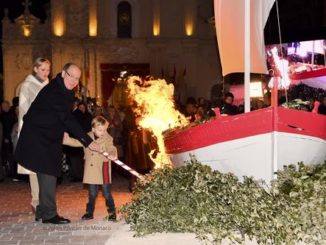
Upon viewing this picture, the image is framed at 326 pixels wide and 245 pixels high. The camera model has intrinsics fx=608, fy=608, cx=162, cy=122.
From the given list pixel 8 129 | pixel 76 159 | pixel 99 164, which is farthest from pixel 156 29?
pixel 99 164

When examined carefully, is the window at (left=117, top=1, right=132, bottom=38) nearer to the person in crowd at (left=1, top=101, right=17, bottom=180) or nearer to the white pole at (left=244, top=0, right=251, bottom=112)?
the person in crowd at (left=1, top=101, right=17, bottom=180)

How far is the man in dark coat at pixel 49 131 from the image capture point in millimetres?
8508

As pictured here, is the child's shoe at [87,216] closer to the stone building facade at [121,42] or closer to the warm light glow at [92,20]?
the stone building facade at [121,42]

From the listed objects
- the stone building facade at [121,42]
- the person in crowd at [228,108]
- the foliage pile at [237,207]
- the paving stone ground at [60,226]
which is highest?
the stone building facade at [121,42]

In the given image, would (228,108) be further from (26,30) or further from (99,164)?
(26,30)

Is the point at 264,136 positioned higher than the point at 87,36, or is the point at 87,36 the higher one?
the point at 87,36

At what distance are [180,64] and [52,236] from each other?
26342mm

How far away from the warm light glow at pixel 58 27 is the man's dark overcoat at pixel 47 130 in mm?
26070

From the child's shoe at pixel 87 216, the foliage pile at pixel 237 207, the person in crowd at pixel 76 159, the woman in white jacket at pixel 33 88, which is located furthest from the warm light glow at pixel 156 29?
the foliage pile at pixel 237 207

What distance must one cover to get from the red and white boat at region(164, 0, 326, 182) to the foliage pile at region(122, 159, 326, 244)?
288mm

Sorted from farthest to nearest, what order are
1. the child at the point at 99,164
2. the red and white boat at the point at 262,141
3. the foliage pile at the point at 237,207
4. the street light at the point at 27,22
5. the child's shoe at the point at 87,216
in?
the street light at the point at 27,22
the child's shoe at the point at 87,216
the child at the point at 99,164
the red and white boat at the point at 262,141
the foliage pile at the point at 237,207

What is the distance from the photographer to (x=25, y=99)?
913 centimetres

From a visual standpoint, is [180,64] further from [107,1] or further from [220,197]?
[220,197]

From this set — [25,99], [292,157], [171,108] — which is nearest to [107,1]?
[171,108]
